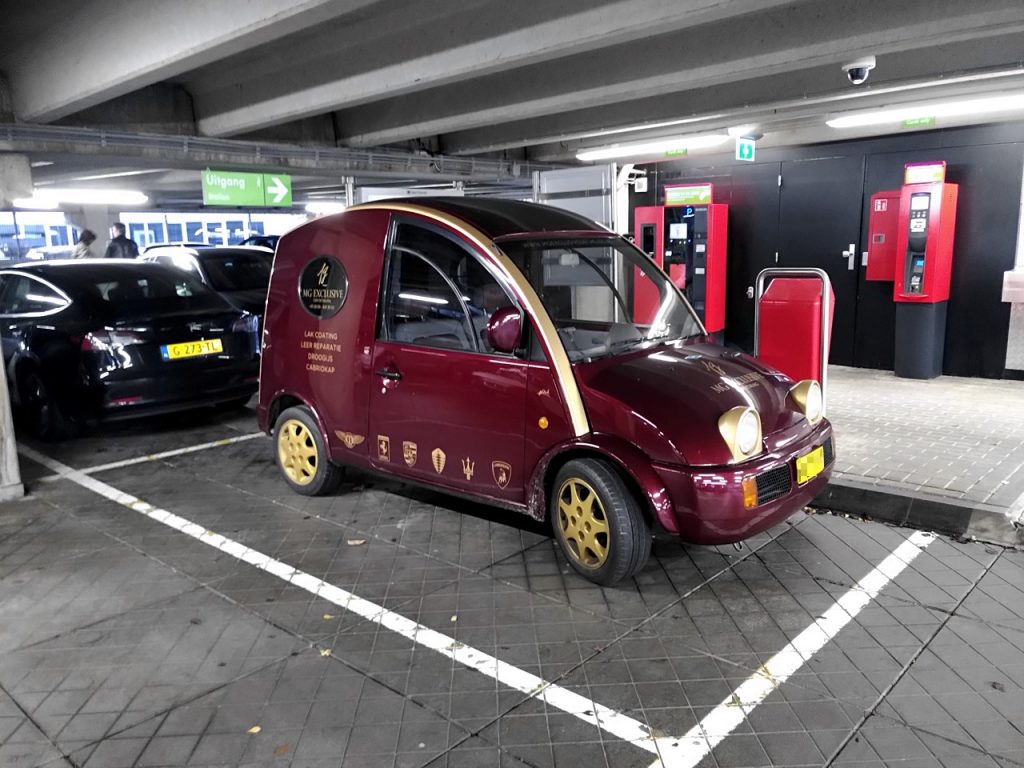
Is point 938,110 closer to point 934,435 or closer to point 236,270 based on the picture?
point 934,435

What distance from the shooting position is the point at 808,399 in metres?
4.25

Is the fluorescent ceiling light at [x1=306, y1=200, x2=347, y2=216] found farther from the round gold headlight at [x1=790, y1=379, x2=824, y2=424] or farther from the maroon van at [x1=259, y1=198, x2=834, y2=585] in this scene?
the round gold headlight at [x1=790, y1=379, x2=824, y2=424]

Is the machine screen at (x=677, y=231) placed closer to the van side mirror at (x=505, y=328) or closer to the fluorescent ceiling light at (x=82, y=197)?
the van side mirror at (x=505, y=328)

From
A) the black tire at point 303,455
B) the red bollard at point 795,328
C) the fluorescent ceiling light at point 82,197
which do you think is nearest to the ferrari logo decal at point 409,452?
the black tire at point 303,455

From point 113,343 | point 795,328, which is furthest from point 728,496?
point 113,343

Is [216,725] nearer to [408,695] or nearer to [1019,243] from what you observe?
[408,695]

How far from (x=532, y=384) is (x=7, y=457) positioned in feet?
12.8

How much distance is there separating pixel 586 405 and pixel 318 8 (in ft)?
10.5

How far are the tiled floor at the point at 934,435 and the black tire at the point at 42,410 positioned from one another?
20.6 ft

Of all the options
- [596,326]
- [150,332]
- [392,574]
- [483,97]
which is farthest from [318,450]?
[483,97]

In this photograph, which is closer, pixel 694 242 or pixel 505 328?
pixel 505 328

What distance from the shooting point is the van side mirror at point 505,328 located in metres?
3.93

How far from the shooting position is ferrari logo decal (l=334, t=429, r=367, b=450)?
16.1 feet

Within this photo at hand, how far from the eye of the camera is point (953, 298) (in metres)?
8.83
